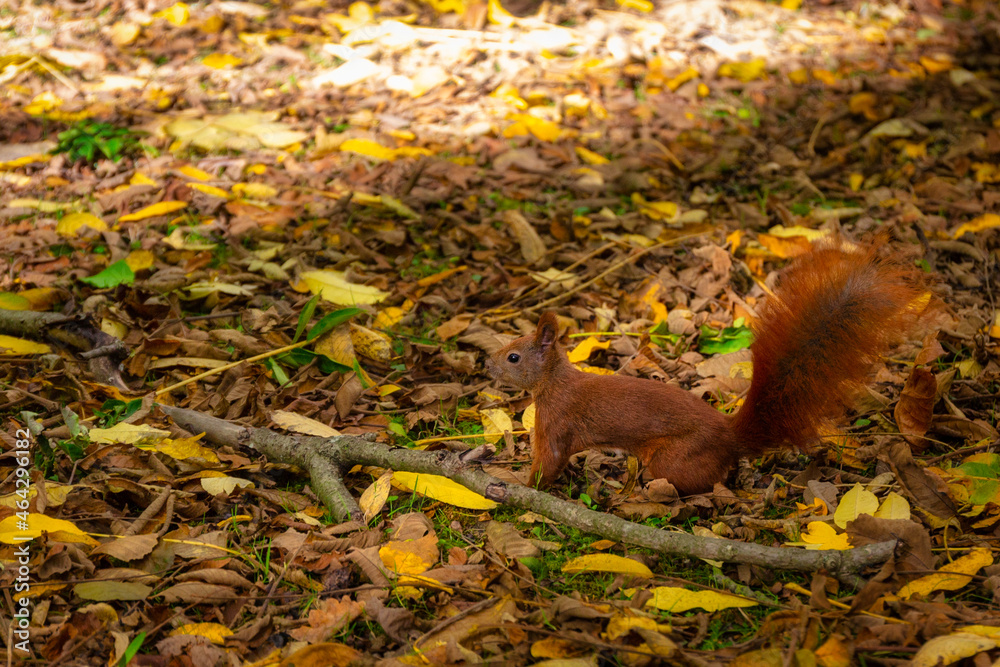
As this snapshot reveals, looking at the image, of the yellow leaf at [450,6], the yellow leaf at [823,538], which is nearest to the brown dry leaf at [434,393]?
the yellow leaf at [823,538]

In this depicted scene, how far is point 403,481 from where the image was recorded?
7.89ft

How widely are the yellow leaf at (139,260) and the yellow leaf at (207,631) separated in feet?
6.70

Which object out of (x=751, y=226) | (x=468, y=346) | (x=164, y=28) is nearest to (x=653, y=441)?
(x=468, y=346)

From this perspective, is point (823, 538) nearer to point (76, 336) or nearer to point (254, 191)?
point (76, 336)

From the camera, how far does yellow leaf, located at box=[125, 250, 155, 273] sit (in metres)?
3.59

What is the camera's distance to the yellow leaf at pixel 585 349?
10.5 feet

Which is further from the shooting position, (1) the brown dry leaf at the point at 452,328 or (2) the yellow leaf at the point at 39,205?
(2) the yellow leaf at the point at 39,205

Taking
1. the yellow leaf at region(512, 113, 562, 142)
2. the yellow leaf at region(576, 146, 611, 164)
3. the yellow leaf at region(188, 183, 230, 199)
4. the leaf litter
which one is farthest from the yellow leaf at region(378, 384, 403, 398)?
the yellow leaf at region(512, 113, 562, 142)

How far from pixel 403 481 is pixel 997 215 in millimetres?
3196

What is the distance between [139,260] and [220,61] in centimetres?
251

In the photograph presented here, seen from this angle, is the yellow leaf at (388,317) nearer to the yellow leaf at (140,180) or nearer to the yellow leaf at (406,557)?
the yellow leaf at (406,557)

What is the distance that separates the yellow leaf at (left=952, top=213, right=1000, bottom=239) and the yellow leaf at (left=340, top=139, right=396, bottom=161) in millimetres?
2878

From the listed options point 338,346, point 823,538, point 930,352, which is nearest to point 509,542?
point 823,538

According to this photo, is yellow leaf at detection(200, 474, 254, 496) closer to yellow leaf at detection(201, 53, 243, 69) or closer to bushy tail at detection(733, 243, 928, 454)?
bushy tail at detection(733, 243, 928, 454)
